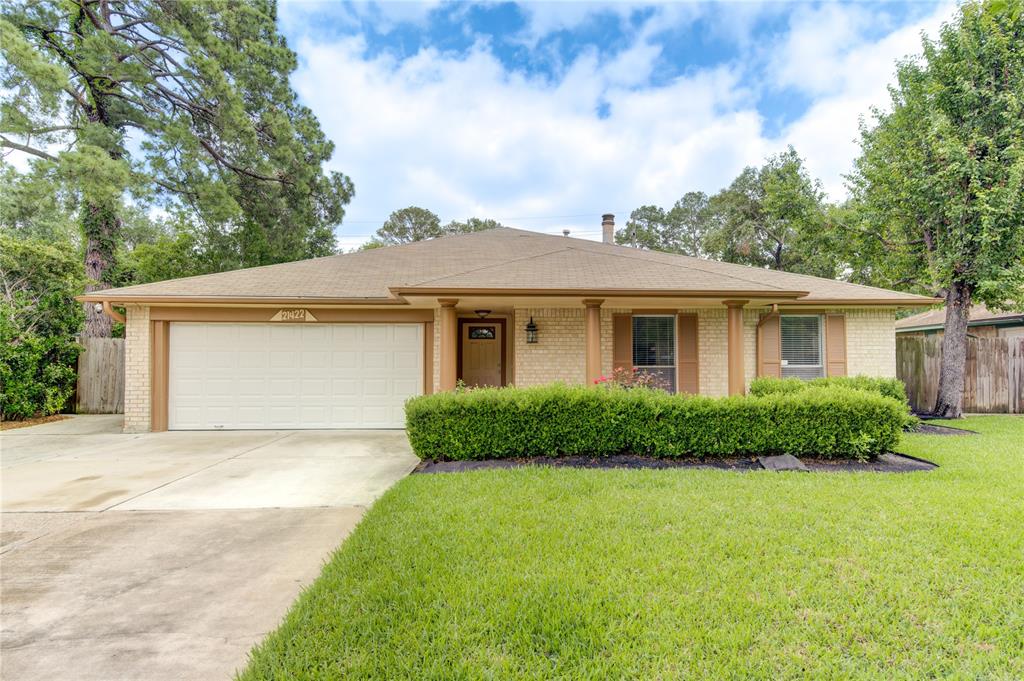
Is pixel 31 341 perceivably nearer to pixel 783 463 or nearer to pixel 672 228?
pixel 783 463

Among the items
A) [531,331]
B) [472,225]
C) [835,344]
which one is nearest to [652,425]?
[531,331]

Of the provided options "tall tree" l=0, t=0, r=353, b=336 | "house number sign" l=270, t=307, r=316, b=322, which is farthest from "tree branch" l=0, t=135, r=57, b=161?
"house number sign" l=270, t=307, r=316, b=322

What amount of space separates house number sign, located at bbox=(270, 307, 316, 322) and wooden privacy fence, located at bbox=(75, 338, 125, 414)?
4.83 m

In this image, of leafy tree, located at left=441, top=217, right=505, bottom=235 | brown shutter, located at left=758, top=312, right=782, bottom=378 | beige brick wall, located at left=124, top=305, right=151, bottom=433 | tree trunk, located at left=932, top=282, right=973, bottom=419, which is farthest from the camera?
leafy tree, located at left=441, top=217, right=505, bottom=235

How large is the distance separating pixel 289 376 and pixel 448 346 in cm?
362

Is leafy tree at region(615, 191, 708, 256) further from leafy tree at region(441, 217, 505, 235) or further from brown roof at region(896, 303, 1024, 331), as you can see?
brown roof at region(896, 303, 1024, 331)

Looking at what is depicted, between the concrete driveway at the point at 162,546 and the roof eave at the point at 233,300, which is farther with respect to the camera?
the roof eave at the point at 233,300

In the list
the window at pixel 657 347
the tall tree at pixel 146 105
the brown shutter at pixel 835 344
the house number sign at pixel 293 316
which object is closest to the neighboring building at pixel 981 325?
the brown shutter at pixel 835 344

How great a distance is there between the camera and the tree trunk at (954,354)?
378 inches

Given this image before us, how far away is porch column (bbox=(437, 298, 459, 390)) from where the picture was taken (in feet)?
24.4

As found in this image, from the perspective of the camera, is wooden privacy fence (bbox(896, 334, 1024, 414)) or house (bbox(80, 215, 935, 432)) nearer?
house (bbox(80, 215, 935, 432))

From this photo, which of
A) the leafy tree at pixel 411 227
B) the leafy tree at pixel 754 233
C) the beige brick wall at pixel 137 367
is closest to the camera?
the beige brick wall at pixel 137 367

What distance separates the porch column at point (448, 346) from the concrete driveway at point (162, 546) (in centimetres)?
136

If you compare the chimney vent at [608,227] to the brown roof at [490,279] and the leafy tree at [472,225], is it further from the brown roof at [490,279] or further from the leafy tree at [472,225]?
the leafy tree at [472,225]
